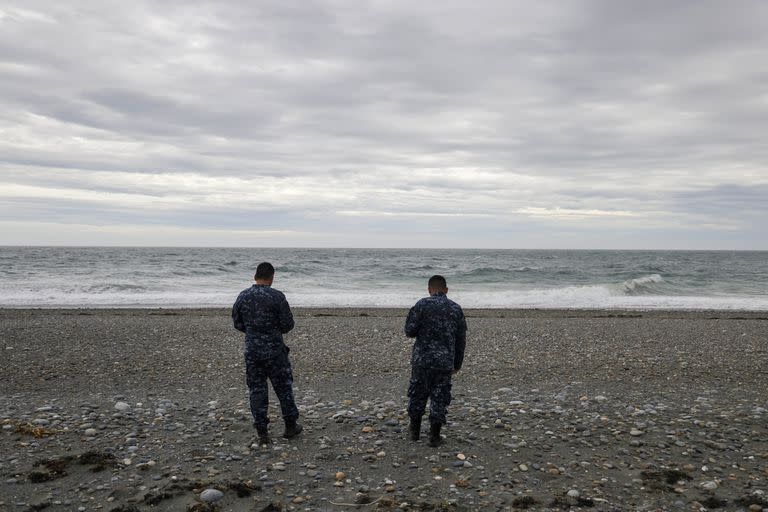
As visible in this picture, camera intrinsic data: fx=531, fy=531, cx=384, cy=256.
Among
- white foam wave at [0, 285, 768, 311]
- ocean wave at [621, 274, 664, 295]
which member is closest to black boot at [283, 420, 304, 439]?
white foam wave at [0, 285, 768, 311]

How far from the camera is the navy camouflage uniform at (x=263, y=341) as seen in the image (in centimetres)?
653

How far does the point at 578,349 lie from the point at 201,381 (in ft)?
28.6

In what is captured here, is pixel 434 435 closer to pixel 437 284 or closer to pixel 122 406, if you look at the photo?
pixel 437 284

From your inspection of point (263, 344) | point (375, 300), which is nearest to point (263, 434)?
point (263, 344)

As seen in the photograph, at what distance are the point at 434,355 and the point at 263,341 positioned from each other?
6.93ft

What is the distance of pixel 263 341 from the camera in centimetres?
654

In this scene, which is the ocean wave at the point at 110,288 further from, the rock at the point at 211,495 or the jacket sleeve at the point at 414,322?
the rock at the point at 211,495

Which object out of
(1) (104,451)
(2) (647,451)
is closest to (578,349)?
(2) (647,451)

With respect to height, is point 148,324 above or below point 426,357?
below

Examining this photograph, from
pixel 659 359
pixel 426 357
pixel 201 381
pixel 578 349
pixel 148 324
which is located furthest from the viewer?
pixel 148 324

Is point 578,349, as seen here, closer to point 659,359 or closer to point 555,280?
point 659,359

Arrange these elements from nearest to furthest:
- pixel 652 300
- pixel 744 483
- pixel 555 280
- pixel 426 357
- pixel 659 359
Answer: pixel 744 483 → pixel 426 357 → pixel 659 359 → pixel 652 300 → pixel 555 280

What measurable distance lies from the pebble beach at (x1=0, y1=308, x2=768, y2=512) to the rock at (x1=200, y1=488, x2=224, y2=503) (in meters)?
0.03

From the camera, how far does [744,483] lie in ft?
17.8
